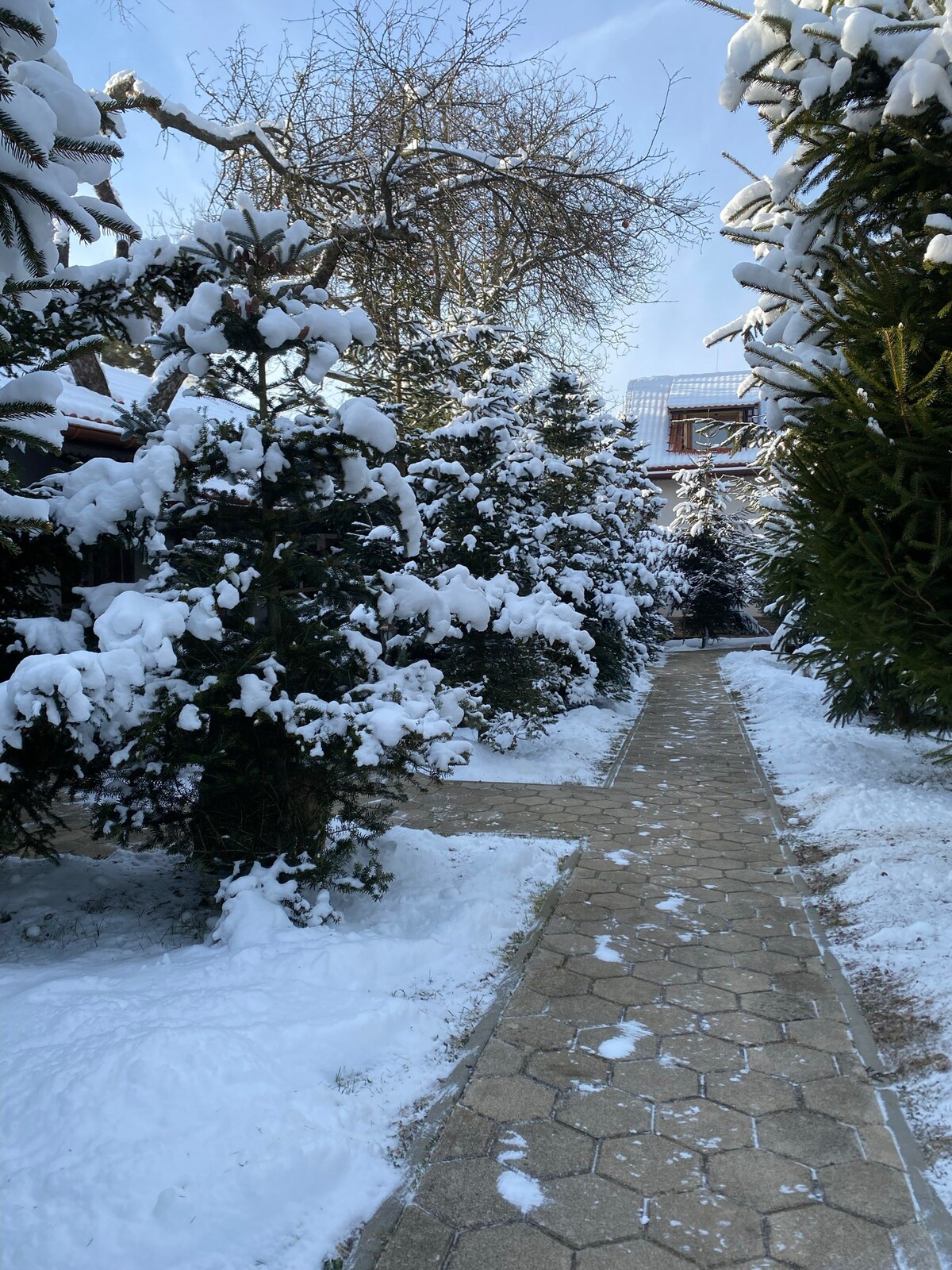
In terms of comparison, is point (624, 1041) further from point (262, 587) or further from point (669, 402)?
point (669, 402)

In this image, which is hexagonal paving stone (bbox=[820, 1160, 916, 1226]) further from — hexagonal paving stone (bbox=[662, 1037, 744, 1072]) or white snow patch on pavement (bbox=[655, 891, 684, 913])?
white snow patch on pavement (bbox=[655, 891, 684, 913])

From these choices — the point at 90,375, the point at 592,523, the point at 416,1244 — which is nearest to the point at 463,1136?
the point at 416,1244

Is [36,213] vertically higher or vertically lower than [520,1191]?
higher

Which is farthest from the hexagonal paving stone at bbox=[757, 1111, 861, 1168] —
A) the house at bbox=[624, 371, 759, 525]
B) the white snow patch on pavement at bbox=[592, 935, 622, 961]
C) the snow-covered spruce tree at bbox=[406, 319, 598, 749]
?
the house at bbox=[624, 371, 759, 525]

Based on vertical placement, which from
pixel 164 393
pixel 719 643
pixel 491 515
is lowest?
pixel 719 643

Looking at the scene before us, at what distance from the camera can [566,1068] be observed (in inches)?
126

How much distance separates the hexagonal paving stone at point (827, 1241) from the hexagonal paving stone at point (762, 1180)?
0.18 feet

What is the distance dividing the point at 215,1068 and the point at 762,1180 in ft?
5.88

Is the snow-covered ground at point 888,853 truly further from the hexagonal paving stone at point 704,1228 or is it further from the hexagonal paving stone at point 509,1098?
the hexagonal paving stone at point 509,1098

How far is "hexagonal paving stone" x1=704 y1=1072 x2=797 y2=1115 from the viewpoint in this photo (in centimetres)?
296

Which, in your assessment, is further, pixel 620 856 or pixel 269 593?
pixel 620 856

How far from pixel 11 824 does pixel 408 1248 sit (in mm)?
2953

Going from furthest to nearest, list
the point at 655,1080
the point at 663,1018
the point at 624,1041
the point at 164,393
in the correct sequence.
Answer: the point at 164,393, the point at 663,1018, the point at 624,1041, the point at 655,1080

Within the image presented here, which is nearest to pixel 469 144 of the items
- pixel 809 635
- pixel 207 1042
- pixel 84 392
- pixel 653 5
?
pixel 653 5
